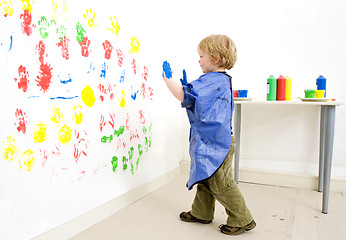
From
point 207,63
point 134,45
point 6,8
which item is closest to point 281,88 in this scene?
point 207,63

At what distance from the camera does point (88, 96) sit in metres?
1.47

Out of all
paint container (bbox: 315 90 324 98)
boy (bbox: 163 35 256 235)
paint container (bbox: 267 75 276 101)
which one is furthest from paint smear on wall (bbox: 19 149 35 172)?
paint container (bbox: 315 90 324 98)

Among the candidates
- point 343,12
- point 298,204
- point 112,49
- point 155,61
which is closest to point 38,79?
point 112,49

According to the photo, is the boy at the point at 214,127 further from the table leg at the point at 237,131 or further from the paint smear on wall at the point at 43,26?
the table leg at the point at 237,131

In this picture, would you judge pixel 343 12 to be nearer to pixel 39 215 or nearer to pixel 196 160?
pixel 196 160

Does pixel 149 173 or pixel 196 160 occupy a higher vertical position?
pixel 196 160

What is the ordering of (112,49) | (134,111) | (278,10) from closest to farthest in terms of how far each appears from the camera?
1. (112,49)
2. (134,111)
3. (278,10)

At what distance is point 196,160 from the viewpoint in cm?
146

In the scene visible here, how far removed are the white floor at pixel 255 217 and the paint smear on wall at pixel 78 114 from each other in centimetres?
48

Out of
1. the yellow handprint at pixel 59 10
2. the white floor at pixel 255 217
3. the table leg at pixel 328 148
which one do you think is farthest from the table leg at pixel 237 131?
the yellow handprint at pixel 59 10

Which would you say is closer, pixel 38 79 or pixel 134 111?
pixel 38 79

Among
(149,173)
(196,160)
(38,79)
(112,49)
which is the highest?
(112,49)

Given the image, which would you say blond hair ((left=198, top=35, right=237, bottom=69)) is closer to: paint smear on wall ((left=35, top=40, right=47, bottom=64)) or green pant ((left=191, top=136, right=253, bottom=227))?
green pant ((left=191, top=136, right=253, bottom=227))

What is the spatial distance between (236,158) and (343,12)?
1114 mm
